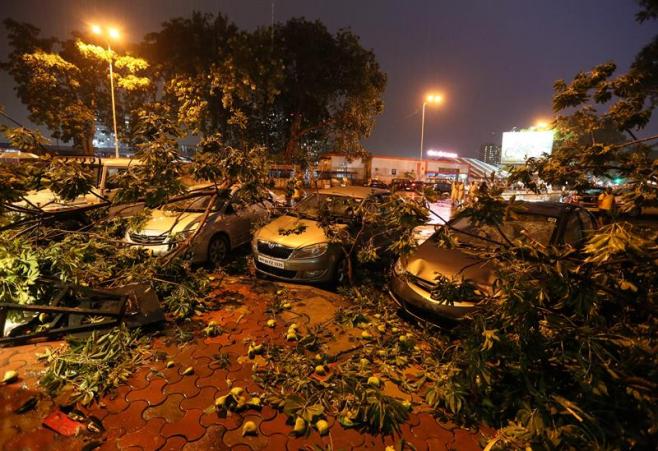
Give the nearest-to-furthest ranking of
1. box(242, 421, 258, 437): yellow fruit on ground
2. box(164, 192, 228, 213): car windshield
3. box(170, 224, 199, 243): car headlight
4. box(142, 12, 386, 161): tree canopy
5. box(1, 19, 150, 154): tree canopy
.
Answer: box(242, 421, 258, 437): yellow fruit on ground → box(170, 224, 199, 243): car headlight → box(164, 192, 228, 213): car windshield → box(142, 12, 386, 161): tree canopy → box(1, 19, 150, 154): tree canopy

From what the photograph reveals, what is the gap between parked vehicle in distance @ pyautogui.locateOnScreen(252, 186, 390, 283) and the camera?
18.6 ft

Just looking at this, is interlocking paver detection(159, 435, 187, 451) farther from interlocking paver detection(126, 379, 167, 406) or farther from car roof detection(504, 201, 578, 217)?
car roof detection(504, 201, 578, 217)

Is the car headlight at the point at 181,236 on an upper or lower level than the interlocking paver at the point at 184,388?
upper

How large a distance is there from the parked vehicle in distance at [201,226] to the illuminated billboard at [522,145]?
2980cm

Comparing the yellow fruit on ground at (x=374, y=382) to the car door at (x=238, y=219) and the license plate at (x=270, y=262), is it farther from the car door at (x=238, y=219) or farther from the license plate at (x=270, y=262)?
the car door at (x=238, y=219)

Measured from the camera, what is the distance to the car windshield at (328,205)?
21.2 feet

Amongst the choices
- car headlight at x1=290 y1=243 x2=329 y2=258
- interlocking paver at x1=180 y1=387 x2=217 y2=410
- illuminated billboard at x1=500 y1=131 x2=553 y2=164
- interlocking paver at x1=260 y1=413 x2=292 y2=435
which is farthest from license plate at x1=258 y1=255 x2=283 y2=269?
illuminated billboard at x1=500 y1=131 x2=553 y2=164

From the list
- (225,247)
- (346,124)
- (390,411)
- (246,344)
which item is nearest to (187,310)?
(246,344)

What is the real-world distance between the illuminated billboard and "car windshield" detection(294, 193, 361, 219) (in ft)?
94.2

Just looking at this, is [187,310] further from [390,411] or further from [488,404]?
[488,404]

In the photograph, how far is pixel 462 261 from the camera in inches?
176

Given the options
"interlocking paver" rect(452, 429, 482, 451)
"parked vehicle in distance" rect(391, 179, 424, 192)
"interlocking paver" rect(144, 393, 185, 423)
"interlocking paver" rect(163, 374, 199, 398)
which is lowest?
"interlocking paver" rect(452, 429, 482, 451)

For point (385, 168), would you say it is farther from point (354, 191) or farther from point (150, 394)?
point (150, 394)

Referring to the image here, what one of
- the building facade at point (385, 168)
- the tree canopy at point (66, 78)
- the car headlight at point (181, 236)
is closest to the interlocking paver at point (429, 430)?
the car headlight at point (181, 236)
